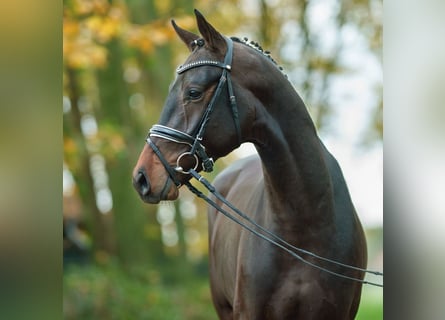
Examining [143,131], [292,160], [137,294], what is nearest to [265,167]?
[292,160]

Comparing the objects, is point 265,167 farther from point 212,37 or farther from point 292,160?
point 212,37

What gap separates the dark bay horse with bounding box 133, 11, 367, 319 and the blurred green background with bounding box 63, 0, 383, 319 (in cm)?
610

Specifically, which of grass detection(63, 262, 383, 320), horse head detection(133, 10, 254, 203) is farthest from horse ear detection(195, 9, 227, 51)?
grass detection(63, 262, 383, 320)

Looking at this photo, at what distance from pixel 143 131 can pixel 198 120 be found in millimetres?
8531

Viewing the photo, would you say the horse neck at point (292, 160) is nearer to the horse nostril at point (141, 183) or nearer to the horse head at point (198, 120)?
the horse head at point (198, 120)

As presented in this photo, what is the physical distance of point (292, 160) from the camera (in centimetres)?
379

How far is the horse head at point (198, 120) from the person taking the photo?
11.4 feet

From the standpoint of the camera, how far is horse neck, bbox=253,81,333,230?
3.75 meters

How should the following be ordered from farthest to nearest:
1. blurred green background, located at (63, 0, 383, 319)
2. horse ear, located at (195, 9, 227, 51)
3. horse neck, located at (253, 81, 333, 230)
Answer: blurred green background, located at (63, 0, 383, 319)
horse neck, located at (253, 81, 333, 230)
horse ear, located at (195, 9, 227, 51)

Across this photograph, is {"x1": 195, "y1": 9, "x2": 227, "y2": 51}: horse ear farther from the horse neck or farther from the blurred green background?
the blurred green background

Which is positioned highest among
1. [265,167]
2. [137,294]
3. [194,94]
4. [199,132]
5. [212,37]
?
[212,37]
